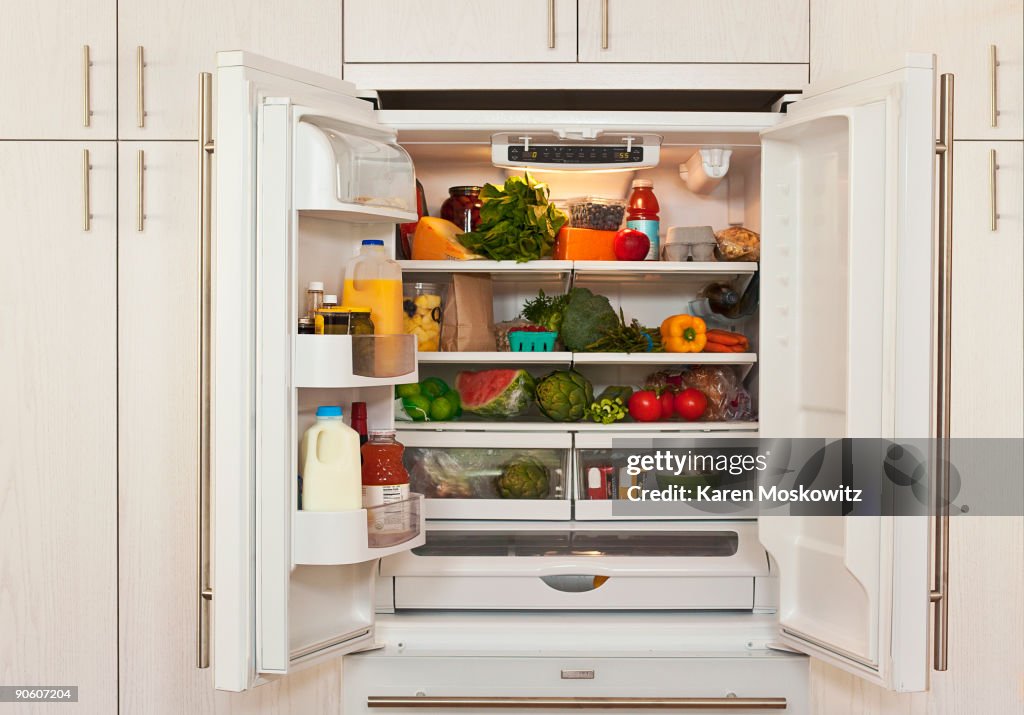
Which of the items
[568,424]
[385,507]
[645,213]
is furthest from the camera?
[645,213]

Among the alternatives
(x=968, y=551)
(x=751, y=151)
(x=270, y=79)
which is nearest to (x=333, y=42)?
(x=270, y=79)

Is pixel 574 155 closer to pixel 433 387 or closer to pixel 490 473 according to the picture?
pixel 433 387

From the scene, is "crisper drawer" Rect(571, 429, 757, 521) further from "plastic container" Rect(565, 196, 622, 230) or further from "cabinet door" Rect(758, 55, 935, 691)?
"plastic container" Rect(565, 196, 622, 230)

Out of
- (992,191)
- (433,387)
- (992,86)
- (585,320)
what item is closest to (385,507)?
(433,387)

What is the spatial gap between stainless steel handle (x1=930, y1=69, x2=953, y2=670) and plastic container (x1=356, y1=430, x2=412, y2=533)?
1.00 metres

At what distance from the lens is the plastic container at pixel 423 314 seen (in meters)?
1.98

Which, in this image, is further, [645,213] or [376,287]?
[645,213]

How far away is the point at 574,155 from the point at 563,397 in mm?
571

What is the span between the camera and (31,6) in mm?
1769

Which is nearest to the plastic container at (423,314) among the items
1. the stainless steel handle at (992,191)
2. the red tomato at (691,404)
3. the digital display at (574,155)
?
the digital display at (574,155)

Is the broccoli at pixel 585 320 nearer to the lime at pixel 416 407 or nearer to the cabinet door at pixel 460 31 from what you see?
the lime at pixel 416 407

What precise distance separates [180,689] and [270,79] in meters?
1.29

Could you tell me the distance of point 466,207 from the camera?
6.98ft

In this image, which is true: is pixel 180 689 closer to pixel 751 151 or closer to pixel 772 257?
pixel 772 257
